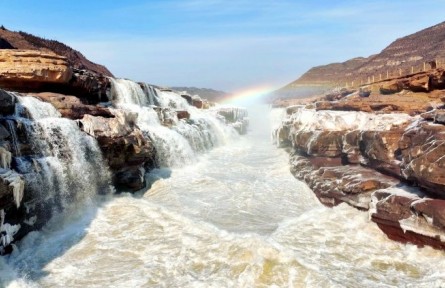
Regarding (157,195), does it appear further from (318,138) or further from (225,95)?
(225,95)

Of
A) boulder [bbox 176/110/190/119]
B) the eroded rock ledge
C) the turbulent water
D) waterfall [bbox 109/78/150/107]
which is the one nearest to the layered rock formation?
the eroded rock ledge

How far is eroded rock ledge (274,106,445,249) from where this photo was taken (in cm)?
949

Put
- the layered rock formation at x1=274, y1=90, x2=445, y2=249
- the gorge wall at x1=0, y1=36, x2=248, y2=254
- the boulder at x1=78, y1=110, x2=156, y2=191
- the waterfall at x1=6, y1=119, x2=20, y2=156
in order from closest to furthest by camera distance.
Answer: the layered rock formation at x1=274, y1=90, x2=445, y2=249
the gorge wall at x1=0, y1=36, x2=248, y2=254
the waterfall at x1=6, y1=119, x2=20, y2=156
the boulder at x1=78, y1=110, x2=156, y2=191

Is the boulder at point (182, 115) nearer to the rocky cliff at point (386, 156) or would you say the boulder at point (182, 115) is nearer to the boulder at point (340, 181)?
the rocky cliff at point (386, 156)

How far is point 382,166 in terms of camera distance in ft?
41.7

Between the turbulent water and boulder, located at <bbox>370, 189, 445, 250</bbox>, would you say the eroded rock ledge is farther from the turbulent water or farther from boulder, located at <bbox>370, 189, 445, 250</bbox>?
the turbulent water

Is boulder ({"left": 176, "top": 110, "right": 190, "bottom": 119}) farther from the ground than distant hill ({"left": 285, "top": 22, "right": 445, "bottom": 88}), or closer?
closer

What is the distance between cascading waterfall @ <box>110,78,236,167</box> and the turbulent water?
4.63 meters

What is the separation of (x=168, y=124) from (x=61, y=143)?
9706 millimetres

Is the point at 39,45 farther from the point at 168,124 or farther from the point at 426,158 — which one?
the point at 426,158

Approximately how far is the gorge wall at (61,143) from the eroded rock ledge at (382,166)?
635cm

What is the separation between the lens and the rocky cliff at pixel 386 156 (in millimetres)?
9586

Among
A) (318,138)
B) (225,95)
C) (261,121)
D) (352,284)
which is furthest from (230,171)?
A: (225,95)

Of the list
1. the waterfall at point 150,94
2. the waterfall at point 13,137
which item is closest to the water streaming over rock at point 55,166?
the waterfall at point 13,137
